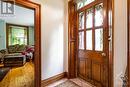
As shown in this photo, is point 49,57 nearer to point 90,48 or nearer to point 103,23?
point 90,48

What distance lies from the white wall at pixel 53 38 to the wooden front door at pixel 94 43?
0.51m

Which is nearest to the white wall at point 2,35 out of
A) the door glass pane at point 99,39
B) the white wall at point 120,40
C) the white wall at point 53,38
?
the white wall at point 53,38

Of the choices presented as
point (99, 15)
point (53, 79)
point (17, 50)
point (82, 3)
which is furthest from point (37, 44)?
point (17, 50)

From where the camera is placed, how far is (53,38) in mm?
3607

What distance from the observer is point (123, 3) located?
6.82 ft

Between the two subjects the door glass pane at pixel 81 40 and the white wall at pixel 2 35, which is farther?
the white wall at pixel 2 35

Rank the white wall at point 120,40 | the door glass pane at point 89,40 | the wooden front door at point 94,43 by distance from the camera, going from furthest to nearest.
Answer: the door glass pane at point 89,40 < the wooden front door at point 94,43 < the white wall at point 120,40

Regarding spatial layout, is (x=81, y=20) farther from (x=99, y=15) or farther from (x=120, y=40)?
(x=120, y=40)

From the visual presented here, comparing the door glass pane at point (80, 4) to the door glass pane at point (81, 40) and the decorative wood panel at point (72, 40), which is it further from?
the door glass pane at point (81, 40)

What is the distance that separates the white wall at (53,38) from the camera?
330 cm

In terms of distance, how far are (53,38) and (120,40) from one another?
6.25ft

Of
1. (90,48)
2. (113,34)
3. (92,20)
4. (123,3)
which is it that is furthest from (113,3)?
(90,48)

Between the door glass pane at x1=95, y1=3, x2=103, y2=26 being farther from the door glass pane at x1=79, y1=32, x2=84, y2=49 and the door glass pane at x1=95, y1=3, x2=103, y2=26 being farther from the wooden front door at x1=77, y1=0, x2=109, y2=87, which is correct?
the door glass pane at x1=79, y1=32, x2=84, y2=49

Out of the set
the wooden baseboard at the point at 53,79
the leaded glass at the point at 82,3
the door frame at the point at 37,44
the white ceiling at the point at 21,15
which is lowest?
the wooden baseboard at the point at 53,79
